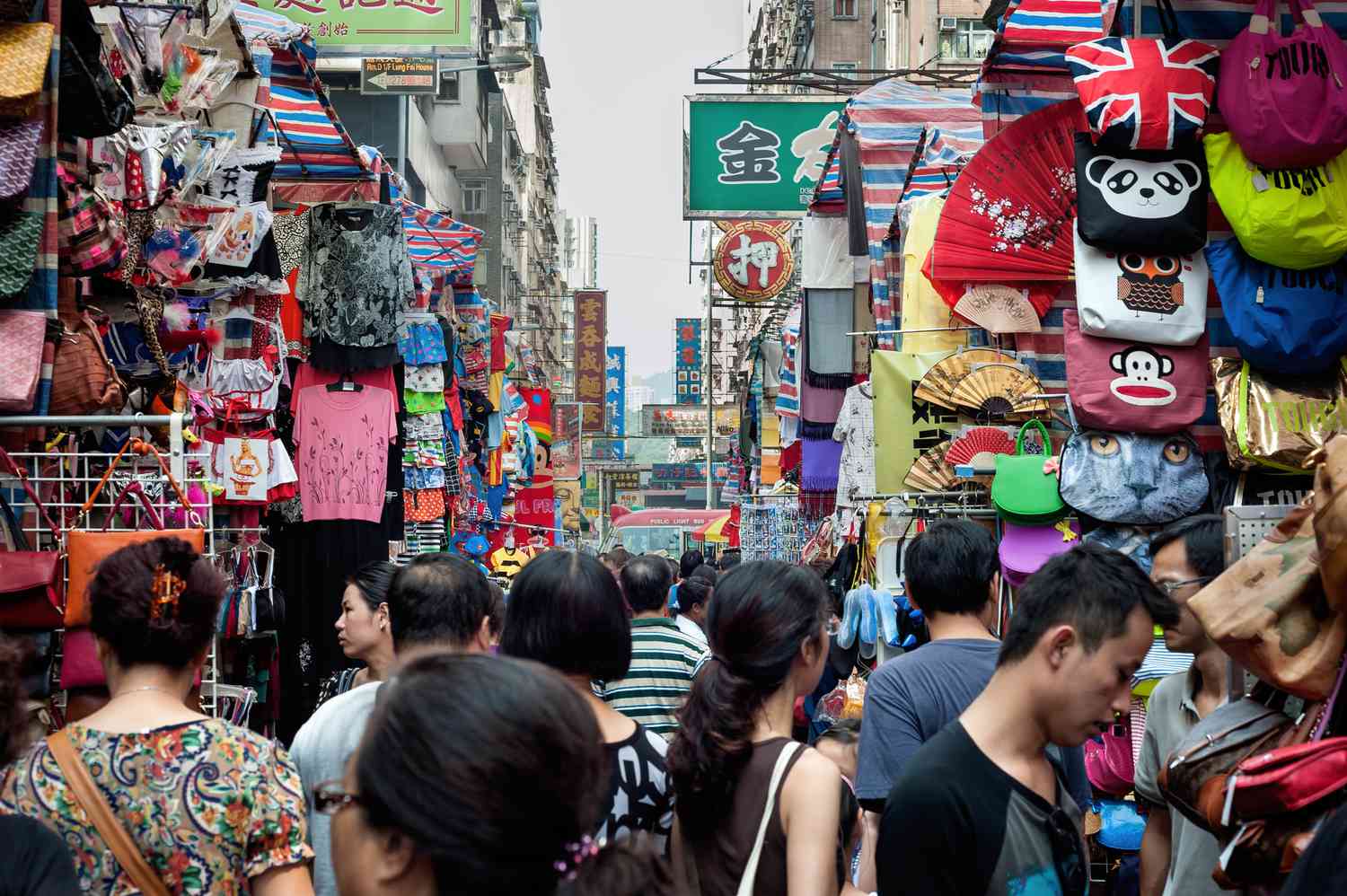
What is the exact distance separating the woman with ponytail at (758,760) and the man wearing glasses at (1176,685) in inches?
43.2

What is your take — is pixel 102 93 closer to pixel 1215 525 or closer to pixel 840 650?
pixel 1215 525

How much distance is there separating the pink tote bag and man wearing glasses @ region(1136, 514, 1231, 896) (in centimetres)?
227

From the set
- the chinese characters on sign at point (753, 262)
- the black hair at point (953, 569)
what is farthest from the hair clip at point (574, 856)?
the chinese characters on sign at point (753, 262)

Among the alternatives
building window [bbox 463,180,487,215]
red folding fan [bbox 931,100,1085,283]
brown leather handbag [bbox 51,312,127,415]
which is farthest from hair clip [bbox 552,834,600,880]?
building window [bbox 463,180,487,215]

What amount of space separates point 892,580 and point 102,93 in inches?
202

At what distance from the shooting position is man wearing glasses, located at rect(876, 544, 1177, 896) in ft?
8.75

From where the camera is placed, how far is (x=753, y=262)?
24844 millimetres

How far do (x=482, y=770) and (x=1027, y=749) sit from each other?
154 cm

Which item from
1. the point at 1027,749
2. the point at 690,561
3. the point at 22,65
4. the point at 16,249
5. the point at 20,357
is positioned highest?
the point at 22,65

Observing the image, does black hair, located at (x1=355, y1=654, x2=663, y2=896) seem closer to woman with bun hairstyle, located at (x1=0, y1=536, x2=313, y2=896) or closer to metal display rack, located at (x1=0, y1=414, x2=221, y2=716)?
woman with bun hairstyle, located at (x1=0, y1=536, x2=313, y2=896)

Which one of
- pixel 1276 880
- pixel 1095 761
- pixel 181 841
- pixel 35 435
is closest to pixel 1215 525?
pixel 1276 880

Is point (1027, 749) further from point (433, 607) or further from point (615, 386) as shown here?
point (615, 386)

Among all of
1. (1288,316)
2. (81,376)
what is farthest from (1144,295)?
(81,376)

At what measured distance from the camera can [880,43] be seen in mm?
36312
